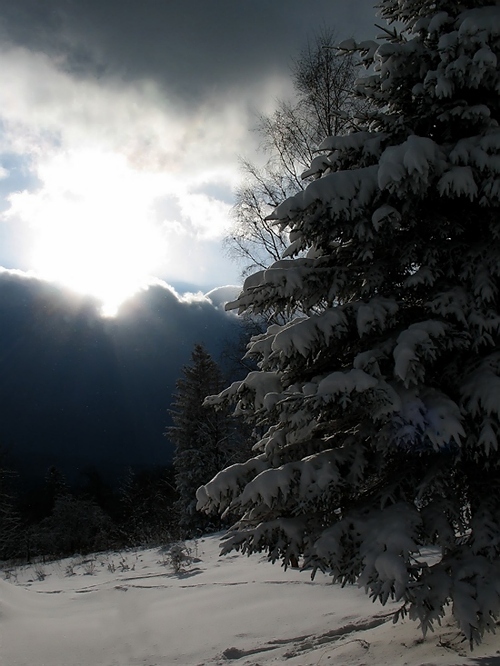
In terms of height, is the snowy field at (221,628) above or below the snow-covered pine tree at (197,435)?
below

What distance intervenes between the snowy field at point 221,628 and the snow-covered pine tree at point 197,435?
1690cm

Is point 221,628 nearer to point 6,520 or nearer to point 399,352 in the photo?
point 399,352

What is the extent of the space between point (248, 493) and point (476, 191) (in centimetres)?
275

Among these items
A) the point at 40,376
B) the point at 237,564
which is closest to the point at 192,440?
the point at 237,564

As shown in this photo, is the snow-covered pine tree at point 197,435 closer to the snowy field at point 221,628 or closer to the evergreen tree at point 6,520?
the evergreen tree at point 6,520

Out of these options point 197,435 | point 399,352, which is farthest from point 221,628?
point 197,435

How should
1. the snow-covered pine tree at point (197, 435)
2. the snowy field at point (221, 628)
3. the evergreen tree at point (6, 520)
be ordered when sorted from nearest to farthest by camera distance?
1. the snowy field at point (221, 628)
2. the snow-covered pine tree at point (197, 435)
3. the evergreen tree at point (6, 520)

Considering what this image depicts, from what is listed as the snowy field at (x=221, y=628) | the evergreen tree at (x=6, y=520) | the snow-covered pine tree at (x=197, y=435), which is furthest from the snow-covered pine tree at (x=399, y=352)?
the evergreen tree at (x=6, y=520)

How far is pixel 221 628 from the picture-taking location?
4594mm

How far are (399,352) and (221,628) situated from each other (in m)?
3.38

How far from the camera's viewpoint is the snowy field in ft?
12.0

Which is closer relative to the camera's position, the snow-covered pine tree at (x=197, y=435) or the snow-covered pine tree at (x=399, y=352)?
the snow-covered pine tree at (x=399, y=352)

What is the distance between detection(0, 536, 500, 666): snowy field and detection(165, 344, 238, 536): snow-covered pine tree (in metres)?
16.9

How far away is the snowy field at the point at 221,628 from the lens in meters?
3.65
